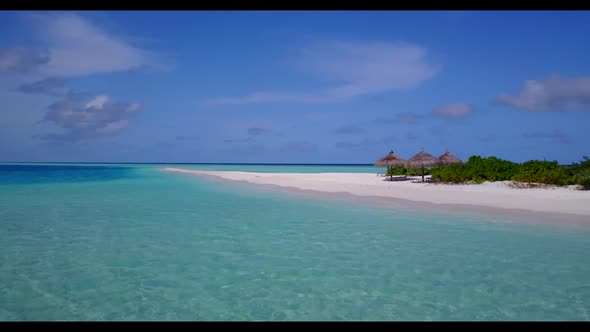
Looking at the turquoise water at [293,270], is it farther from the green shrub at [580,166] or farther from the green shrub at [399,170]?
the green shrub at [399,170]

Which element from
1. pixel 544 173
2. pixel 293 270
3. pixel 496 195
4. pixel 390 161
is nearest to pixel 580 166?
pixel 544 173

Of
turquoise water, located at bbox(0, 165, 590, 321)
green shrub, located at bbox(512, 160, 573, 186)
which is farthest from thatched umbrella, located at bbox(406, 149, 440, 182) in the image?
turquoise water, located at bbox(0, 165, 590, 321)

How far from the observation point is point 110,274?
20.9 ft

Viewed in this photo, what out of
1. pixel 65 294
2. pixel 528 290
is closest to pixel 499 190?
pixel 528 290

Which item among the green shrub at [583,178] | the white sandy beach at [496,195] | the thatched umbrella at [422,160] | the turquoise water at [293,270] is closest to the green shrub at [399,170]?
the thatched umbrella at [422,160]

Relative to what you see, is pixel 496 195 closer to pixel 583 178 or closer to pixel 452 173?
pixel 583 178

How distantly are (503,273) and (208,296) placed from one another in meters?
4.54

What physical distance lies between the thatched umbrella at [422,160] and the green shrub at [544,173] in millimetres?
4718

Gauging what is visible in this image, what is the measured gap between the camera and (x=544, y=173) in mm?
17469

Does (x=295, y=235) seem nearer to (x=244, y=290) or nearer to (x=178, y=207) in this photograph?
(x=244, y=290)

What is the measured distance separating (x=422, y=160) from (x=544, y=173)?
672cm

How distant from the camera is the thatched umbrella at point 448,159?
23.5 m

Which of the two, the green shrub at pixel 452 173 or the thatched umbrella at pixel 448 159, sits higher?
the thatched umbrella at pixel 448 159
